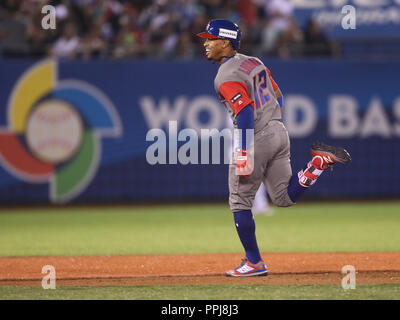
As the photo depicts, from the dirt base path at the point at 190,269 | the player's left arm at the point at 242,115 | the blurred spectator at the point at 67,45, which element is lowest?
the dirt base path at the point at 190,269

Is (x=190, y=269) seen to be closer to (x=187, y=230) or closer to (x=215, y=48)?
(x=215, y=48)

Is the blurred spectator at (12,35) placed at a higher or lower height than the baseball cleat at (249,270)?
higher

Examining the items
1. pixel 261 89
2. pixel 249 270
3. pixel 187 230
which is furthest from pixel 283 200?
pixel 187 230

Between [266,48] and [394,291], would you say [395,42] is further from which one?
[394,291]

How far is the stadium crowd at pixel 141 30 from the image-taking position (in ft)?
47.2

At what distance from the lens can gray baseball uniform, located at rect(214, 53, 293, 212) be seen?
6477mm

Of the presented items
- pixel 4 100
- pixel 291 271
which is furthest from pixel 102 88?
pixel 291 271

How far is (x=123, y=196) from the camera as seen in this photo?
14.7 meters

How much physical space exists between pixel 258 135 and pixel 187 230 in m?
4.79

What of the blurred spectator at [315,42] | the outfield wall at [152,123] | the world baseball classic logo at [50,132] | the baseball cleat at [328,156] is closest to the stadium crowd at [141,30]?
the blurred spectator at [315,42]

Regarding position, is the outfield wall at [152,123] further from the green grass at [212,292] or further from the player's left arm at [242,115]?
the green grass at [212,292]

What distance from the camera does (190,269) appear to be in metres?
7.30

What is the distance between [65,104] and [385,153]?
6.50 metres

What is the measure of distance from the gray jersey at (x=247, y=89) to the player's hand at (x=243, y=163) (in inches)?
11.9
